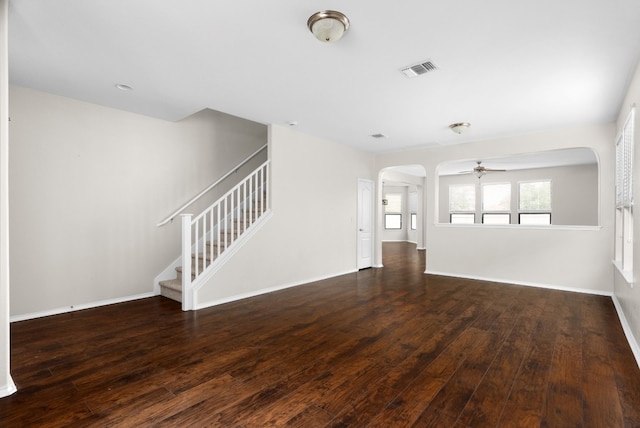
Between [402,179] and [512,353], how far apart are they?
26.8ft

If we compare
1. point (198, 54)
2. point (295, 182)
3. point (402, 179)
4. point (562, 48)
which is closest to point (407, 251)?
point (402, 179)

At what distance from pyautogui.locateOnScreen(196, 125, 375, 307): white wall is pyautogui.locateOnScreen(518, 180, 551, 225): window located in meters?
6.46

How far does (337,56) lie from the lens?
9.53 ft

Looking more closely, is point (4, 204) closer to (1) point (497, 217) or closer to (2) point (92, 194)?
(2) point (92, 194)

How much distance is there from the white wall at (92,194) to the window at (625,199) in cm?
568

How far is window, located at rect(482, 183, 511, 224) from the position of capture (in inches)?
419

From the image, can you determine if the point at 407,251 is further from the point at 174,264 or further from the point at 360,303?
the point at 174,264

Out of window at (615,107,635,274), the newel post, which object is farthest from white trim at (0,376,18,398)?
window at (615,107,635,274)

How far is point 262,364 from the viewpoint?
2.64m

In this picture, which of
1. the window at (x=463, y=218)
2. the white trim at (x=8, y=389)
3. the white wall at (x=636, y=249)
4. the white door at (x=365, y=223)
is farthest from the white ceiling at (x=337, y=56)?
the window at (x=463, y=218)

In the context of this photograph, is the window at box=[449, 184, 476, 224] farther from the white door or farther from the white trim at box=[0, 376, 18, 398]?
the white trim at box=[0, 376, 18, 398]

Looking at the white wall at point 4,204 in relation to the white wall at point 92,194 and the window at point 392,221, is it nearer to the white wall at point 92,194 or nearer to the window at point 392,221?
the white wall at point 92,194

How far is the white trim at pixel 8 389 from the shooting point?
2125mm

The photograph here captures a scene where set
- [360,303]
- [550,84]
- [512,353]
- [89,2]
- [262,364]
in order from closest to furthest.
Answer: [89,2] < [262,364] < [512,353] < [550,84] < [360,303]
